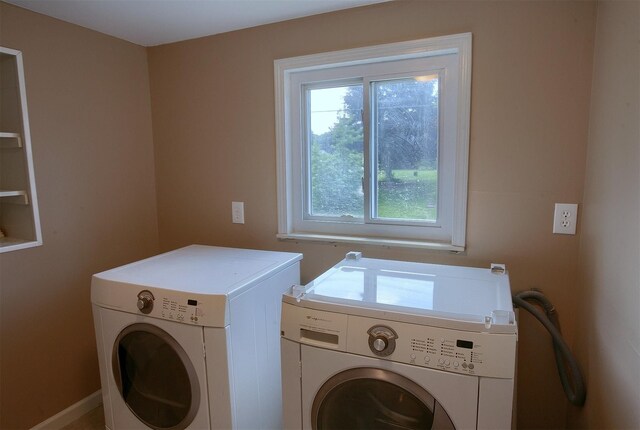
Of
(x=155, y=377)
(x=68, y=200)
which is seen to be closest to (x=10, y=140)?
(x=68, y=200)

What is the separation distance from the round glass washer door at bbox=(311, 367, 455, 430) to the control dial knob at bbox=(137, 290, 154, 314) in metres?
0.66

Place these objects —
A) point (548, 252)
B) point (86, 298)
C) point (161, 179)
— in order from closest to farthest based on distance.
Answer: point (548, 252), point (86, 298), point (161, 179)

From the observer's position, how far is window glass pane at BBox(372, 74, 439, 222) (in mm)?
1725

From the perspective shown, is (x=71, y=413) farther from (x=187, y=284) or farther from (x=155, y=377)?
(x=187, y=284)

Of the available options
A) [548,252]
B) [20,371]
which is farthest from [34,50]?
[548,252]

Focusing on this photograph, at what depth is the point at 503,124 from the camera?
1.54 meters

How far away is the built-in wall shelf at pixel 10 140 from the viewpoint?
A: 1640 mm

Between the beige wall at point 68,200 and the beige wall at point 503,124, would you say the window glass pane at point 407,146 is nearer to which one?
the beige wall at point 503,124

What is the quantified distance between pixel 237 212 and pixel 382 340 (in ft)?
4.24

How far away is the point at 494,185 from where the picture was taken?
1577 mm

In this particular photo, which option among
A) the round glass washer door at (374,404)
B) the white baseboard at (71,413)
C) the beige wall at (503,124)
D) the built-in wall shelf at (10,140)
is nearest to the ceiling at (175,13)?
the beige wall at (503,124)

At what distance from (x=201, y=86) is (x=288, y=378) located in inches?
64.8

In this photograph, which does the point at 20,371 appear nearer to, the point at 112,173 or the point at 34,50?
the point at 112,173

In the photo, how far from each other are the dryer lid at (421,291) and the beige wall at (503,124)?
0.87 feet
